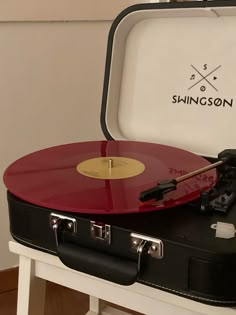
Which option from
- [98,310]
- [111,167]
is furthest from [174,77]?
[98,310]

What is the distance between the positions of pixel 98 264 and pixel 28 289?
19 centimetres

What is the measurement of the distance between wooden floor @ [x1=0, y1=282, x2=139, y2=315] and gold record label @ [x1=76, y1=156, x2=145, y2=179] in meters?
0.70

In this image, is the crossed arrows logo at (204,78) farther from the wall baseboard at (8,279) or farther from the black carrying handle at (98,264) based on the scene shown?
the wall baseboard at (8,279)

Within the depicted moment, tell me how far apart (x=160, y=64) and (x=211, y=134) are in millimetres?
174

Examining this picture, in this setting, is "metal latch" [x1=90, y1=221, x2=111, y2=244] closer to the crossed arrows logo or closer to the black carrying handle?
the black carrying handle

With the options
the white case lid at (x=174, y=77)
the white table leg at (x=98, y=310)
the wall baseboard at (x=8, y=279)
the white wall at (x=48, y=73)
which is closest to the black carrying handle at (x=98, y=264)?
the white case lid at (x=174, y=77)

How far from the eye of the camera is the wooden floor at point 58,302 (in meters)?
1.42

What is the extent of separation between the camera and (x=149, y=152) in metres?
0.92

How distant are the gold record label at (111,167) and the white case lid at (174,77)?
0.70ft

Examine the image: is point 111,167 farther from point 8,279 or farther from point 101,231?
point 8,279

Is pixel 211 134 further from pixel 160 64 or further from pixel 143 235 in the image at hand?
pixel 143 235

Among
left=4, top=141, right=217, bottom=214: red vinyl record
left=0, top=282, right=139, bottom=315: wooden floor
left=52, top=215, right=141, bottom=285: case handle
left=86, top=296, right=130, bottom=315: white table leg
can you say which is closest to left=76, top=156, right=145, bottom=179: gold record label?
left=4, top=141, right=217, bottom=214: red vinyl record

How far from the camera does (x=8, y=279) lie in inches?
58.6

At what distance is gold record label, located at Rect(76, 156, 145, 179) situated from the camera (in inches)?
31.3
